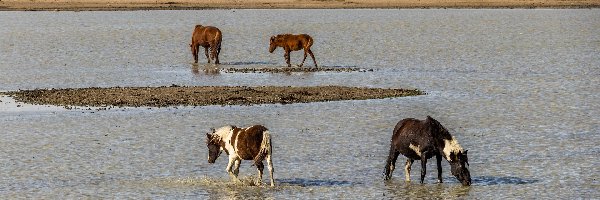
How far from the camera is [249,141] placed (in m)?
18.4

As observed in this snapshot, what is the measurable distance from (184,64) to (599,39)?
2576cm

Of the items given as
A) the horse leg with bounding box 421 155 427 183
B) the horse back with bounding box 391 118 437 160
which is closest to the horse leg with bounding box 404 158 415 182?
the horse leg with bounding box 421 155 427 183

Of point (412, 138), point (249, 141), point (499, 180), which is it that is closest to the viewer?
point (249, 141)

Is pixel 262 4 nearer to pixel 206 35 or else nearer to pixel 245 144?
pixel 206 35

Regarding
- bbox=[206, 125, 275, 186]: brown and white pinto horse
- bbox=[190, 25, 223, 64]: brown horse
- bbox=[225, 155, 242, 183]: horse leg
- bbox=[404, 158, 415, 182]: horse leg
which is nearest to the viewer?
bbox=[206, 125, 275, 186]: brown and white pinto horse

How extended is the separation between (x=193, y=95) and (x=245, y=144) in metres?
13.8

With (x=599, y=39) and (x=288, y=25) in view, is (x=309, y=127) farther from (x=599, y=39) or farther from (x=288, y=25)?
(x=288, y=25)

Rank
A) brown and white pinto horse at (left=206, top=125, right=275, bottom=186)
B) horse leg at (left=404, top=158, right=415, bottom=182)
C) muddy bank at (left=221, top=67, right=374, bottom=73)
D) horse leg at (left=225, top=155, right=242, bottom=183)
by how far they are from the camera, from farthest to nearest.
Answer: muddy bank at (left=221, top=67, right=374, bottom=73), horse leg at (left=404, top=158, right=415, bottom=182), horse leg at (left=225, top=155, right=242, bottom=183), brown and white pinto horse at (left=206, top=125, right=275, bottom=186)

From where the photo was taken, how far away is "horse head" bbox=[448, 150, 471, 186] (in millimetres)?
18500

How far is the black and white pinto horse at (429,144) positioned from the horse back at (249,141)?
2.17 m

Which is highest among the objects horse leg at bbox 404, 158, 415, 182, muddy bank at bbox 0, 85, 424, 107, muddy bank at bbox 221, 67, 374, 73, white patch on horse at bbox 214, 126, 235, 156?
muddy bank at bbox 221, 67, 374, 73

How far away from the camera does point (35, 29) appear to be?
72.6m

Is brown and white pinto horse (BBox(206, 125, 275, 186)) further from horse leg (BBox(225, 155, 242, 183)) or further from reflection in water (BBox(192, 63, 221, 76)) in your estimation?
reflection in water (BBox(192, 63, 221, 76))

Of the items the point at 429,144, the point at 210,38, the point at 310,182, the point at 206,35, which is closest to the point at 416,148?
the point at 429,144
